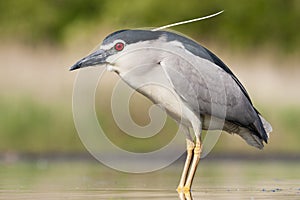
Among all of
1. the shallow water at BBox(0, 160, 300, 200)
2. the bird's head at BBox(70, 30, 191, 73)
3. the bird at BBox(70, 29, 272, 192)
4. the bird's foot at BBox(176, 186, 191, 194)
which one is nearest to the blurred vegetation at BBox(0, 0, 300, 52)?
the shallow water at BBox(0, 160, 300, 200)

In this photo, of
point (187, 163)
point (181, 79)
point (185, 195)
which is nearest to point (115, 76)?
point (187, 163)

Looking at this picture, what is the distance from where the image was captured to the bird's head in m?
8.40

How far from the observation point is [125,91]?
1273 centimetres

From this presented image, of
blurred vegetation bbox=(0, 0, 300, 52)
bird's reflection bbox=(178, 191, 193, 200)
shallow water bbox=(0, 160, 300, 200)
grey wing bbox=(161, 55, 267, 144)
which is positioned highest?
grey wing bbox=(161, 55, 267, 144)

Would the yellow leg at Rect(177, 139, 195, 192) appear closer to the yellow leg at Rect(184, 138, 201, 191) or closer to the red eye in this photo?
the yellow leg at Rect(184, 138, 201, 191)

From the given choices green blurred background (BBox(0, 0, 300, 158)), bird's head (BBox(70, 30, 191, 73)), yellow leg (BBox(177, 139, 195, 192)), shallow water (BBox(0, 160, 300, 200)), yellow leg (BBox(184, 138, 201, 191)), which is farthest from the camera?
green blurred background (BBox(0, 0, 300, 158))

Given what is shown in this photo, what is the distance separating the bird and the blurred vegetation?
50.1 ft

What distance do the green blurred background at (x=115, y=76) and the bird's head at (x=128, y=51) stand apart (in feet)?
21.0

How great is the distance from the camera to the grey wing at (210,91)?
8508mm

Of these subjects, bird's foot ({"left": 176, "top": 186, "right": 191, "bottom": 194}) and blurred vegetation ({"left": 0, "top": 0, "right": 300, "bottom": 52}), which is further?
blurred vegetation ({"left": 0, "top": 0, "right": 300, "bottom": 52})

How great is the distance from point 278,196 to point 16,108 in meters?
8.17

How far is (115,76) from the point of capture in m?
16.5

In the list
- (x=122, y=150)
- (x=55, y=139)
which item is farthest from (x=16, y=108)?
(x=122, y=150)

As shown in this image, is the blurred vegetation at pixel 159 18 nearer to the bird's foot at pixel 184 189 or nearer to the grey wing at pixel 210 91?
the grey wing at pixel 210 91
